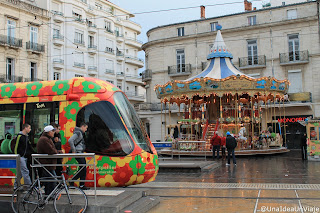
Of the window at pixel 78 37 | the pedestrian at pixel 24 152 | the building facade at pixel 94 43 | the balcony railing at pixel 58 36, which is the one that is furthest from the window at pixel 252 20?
the pedestrian at pixel 24 152

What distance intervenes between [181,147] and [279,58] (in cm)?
1559

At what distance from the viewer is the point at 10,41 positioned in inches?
1228

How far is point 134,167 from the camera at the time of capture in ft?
27.0

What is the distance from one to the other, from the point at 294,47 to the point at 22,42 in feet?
80.6

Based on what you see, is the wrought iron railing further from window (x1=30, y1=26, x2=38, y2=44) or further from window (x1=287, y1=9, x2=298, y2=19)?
window (x1=30, y1=26, x2=38, y2=44)

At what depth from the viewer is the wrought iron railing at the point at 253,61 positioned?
1303 inches

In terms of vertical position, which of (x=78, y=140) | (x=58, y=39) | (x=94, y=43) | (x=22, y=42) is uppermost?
(x=94, y=43)

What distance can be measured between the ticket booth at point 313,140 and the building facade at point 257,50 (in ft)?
42.8

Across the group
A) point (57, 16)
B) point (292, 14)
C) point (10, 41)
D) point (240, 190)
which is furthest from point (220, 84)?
point (57, 16)

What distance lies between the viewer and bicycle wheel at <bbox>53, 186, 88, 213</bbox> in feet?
21.7

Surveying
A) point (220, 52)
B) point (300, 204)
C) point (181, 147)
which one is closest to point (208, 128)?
point (181, 147)

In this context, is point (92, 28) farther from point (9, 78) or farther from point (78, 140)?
point (78, 140)

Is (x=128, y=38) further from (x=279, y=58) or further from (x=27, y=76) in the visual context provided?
(x=279, y=58)

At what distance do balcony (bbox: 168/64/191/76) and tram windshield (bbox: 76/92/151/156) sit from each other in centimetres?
2818
